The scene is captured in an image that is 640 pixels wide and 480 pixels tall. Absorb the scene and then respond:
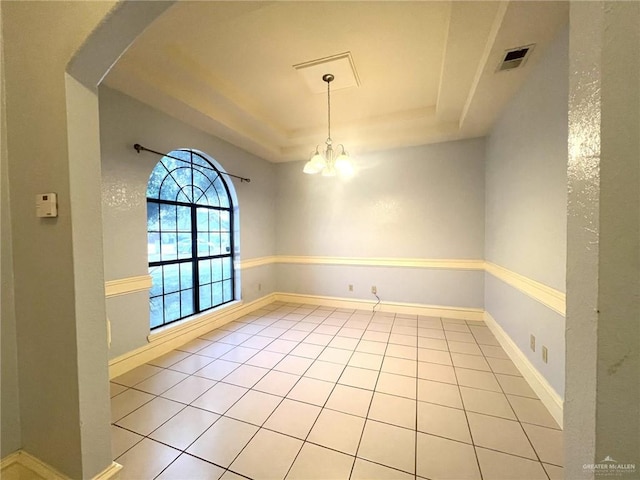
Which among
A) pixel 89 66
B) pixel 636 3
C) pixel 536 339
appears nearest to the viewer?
pixel 636 3

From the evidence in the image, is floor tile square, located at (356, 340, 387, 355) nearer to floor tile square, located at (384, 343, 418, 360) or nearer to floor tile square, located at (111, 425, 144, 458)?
floor tile square, located at (384, 343, 418, 360)

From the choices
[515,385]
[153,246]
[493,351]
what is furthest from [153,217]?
[493,351]

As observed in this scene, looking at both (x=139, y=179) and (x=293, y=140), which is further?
(x=293, y=140)

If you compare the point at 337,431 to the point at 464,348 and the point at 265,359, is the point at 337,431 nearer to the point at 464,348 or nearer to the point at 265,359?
the point at 265,359

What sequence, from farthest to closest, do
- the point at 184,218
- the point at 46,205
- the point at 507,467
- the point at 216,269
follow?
the point at 216,269
the point at 184,218
the point at 507,467
the point at 46,205

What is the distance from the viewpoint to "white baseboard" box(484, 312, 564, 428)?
1.72 meters

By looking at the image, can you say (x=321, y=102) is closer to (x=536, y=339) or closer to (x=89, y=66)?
(x=89, y=66)

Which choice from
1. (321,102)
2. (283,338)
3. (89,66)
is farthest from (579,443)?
(321,102)

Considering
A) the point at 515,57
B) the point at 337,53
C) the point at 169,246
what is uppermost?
the point at 337,53

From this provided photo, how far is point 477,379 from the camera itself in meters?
2.19

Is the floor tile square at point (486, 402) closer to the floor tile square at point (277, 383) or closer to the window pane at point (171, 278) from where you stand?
the floor tile square at point (277, 383)

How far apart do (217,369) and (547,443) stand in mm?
2470

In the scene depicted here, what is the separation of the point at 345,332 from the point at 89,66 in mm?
3174

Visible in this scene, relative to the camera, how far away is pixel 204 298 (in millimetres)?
3451
